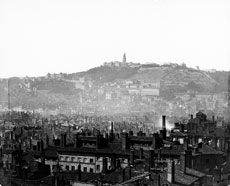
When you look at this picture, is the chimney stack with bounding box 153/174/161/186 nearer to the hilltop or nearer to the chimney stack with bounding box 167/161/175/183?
the chimney stack with bounding box 167/161/175/183

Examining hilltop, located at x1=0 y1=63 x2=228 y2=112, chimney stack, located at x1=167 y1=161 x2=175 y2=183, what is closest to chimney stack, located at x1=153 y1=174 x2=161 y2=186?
chimney stack, located at x1=167 y1=161 x2=175 y2=183

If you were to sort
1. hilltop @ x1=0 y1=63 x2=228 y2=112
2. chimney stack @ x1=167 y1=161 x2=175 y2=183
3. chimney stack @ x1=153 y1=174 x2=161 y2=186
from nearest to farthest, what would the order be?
chimney stack @ x1=153 y1=174 x2=161 y2=186
chimney stack @ x1=167 y1=161 x2=175 y2=183
hilltop @ x1=0 y1=63 x2=228 y2=112

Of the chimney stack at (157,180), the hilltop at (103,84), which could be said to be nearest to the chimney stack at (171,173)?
the chimney stack at (157,180)

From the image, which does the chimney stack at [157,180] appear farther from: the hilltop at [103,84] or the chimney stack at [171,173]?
the hilltop at [103,84]

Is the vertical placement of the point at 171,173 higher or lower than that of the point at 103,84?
lower

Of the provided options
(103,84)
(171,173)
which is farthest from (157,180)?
(103,84)

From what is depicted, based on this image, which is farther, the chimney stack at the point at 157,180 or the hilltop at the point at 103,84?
the hilltop at the point at 103,84

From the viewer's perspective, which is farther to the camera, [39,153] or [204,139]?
[204,139]

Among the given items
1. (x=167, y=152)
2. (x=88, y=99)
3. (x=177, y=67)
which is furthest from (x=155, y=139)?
(x=177, y=67)

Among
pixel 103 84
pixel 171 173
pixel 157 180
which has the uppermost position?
pixel 103 84

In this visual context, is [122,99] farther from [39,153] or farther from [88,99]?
[39,153]

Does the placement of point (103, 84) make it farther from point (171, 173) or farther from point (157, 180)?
point (157, 180)
